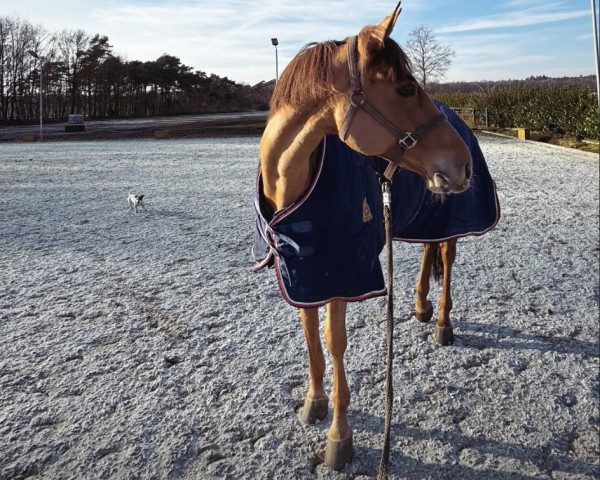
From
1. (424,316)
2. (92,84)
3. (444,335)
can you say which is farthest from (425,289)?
(92,84)

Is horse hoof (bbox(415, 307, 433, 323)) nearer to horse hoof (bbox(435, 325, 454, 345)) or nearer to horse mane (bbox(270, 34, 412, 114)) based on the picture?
horse hoof (bbox(435, 325, 454, 345))

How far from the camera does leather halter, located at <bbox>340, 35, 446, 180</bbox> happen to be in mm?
1686

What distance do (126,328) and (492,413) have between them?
2.47 meters

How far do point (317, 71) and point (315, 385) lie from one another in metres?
1.58

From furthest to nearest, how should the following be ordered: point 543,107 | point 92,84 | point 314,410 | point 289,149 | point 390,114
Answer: point 92,84
point 543,107
point 314,410
point 289,149
point 390,114

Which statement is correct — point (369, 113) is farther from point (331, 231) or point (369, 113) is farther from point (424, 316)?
point (424, 316)

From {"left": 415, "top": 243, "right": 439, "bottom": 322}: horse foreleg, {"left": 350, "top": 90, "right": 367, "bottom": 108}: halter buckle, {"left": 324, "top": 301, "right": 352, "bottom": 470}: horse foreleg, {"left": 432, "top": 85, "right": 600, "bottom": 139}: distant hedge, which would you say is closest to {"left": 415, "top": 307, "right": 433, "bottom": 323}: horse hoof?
{"left": 415, "top": 243, "right": 439, "bottom": 322}: horse foreleg

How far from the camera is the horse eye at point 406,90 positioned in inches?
67.4

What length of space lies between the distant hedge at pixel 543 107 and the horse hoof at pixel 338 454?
13.4 metres

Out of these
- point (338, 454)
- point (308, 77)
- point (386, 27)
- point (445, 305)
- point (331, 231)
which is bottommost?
point (338, 454)

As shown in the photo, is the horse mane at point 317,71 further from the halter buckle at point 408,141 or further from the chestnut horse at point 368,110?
the halter buckle at point 408,141

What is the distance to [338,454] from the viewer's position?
222cm

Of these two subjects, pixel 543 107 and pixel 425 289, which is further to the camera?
pixel 543 107

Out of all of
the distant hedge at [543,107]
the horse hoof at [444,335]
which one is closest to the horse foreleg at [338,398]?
the horse hoof at [444,335]
